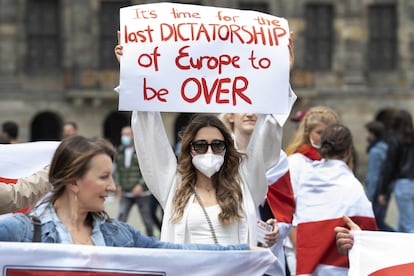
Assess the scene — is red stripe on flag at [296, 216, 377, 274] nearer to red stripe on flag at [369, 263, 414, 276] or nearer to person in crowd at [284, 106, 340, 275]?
person in crowd at [284, 106, 340, 275]

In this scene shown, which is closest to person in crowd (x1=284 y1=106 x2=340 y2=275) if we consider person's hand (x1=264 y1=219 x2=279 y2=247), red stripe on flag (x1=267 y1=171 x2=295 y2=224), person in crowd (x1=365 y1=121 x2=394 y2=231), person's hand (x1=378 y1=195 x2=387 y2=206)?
red stripe on flag (x1=267 y1=171 x2=295 y2=224)

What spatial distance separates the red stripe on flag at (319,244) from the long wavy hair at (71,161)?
2452 mm

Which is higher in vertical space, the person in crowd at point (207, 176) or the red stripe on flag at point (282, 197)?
the person in crowd at point (207, 176)

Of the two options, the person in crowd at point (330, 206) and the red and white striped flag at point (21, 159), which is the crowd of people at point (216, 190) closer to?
the person in crowd at point (330, 206)

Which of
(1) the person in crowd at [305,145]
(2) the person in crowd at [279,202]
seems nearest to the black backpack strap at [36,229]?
(2) the person in crowd at [279,202]

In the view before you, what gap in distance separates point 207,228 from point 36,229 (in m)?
1.28

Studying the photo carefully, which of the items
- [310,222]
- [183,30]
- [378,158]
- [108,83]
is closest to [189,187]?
[183,30]

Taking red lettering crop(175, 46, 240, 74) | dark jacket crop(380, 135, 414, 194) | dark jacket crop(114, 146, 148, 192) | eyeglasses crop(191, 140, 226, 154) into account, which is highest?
red lettering crop(175, 46, 240, 74)

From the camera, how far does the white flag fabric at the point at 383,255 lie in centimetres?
493

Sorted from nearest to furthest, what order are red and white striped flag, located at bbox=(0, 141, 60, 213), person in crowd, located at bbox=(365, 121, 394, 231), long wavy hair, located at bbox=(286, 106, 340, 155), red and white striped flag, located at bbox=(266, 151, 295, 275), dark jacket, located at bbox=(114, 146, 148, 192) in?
1. red and white striped flag, located at bbox=(0, 141, 60, 213)
2. red and white striped flag, located at bbox=(266, 151, 295, 275)
3. long wavy hair, located at bbox=(286, 106, 340, 155)
4. person in crowd, located at bbox=(365, 121, 394, 231)
5. dark jacket, located at bbox=(114, 146, 148, 192)

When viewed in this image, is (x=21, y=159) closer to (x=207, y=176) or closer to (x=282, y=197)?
(x=207, y=176)

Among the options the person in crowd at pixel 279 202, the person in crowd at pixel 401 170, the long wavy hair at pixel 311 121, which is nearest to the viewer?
the person in crowd at pixel 279 202

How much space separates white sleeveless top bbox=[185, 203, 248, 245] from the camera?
502 cm

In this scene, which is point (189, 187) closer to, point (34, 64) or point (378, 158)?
point (378, 158)
